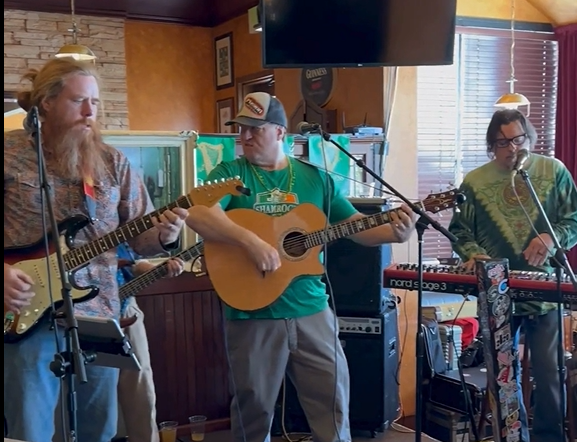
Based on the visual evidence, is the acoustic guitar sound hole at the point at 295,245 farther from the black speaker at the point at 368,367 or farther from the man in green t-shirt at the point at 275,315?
the black speaker at the point at 368,367

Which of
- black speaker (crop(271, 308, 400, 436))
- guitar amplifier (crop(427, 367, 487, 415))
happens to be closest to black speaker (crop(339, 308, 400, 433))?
black speaker (crop(271, 308, 400, 436))

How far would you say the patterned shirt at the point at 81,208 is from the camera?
206 cm

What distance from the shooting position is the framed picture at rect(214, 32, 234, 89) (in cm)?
706

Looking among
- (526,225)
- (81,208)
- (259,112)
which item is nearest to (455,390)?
(526,225)

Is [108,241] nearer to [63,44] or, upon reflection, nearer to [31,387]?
[31,387]

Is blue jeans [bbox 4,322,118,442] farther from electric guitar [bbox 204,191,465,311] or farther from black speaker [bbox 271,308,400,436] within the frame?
Result: black speaker [bbox 271,308,400,436]

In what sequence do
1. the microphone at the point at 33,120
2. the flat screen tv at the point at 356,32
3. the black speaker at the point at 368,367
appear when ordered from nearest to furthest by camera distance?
the microphone at the point at 33,120
the black speaker at the point at 368,367
the flat screen tv at the point at 356,32

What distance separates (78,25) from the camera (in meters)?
6.63

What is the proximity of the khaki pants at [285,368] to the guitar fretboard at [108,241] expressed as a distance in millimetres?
608

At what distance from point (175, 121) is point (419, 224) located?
509 cm

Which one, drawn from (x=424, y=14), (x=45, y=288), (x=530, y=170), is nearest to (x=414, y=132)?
(x=424, y=14)

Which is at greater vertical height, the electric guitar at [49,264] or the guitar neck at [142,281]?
the electric guitar at [49,264]

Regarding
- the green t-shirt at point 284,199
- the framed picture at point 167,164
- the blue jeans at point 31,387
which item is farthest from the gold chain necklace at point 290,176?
the framed picture at point 167,164

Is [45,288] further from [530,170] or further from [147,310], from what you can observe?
[530,170]
